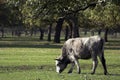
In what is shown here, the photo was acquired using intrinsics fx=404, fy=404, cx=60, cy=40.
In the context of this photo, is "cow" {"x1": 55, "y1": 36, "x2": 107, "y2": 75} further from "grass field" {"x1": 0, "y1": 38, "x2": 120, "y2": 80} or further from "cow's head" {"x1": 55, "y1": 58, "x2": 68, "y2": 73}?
"grass field" {"x1": 0, "y1": 38, "x2": 120, "y2": 80}

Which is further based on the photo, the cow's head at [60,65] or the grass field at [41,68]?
the cow's head at [60,65]

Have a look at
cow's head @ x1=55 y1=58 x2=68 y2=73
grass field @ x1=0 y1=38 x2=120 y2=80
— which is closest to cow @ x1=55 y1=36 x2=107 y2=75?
cow's head @ x1=55 y1=58 x2=68 y2=73

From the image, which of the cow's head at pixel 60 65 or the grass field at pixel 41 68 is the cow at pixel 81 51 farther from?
the grass field at pixel 41 68

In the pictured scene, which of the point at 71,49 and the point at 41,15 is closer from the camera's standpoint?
the point at 71,49

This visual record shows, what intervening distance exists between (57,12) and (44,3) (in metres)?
→ 2.06

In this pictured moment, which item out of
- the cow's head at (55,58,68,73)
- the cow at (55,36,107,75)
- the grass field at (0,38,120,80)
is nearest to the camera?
the grass field at (0,38,120,80)

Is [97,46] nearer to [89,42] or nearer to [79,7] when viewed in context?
[89,42]

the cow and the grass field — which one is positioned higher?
the cow

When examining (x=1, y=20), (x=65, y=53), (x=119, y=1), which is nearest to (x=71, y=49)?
(x=65, y=53)

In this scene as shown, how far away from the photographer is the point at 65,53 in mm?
25125

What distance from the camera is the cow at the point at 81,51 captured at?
23.5 meters

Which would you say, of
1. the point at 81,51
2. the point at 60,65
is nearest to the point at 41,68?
the point at 60,65

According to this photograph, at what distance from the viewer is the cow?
77.1ft

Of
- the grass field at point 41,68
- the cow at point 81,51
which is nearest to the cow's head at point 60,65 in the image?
the cow at point 81,51
